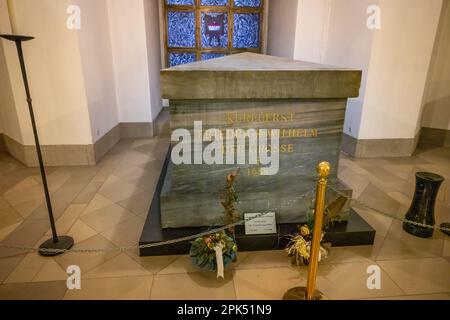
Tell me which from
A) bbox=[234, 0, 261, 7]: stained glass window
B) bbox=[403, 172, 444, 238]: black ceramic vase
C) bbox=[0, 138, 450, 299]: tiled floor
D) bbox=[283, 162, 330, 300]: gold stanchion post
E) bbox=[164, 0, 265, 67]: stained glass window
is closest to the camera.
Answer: bbox=[283, 162, 330, 300]: gold stanchion post

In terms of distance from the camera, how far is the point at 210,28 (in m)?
8.62

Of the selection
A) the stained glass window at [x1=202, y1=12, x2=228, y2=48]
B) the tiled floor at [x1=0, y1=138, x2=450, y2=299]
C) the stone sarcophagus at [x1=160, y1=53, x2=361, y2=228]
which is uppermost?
the stained glass window at [x1=202, y1=12, x2=228, y2=48]

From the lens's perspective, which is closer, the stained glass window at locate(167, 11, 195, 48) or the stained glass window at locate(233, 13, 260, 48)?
the stained glass window at locate(167, 11, 195, 48)

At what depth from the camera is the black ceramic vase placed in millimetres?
3555

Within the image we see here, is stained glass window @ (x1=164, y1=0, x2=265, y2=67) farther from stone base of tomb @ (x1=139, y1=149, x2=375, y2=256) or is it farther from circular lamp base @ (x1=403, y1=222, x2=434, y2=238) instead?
circular lamp base @ (x1=403, y1=222, x2=434, y2=238)

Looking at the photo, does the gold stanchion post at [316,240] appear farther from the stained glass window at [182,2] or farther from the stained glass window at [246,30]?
the stained glass window at [182,2]

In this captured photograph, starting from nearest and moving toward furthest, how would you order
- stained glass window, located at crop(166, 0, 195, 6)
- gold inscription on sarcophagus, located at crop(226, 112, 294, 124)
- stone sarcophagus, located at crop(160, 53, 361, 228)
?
stone sarcophagus, located at crop(160, 53, 361, 228)
gold inscription on sarcophagus, located at crop(226, 112, 294, 124)
stained glass window, located at crop(166, 0, 195, 6)

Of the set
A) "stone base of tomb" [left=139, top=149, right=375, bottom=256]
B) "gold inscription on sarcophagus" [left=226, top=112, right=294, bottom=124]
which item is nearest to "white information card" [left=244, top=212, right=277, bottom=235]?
"stone base of tomb" [left=139, top=149, right=375, bottom=256]

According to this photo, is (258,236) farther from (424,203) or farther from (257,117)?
(424,203)

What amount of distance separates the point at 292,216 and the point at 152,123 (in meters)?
4.55

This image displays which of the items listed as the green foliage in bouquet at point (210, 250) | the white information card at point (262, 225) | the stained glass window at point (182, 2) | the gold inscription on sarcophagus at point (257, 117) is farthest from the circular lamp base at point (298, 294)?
the stained glass window at point (182, 2)

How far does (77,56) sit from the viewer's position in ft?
16.6
